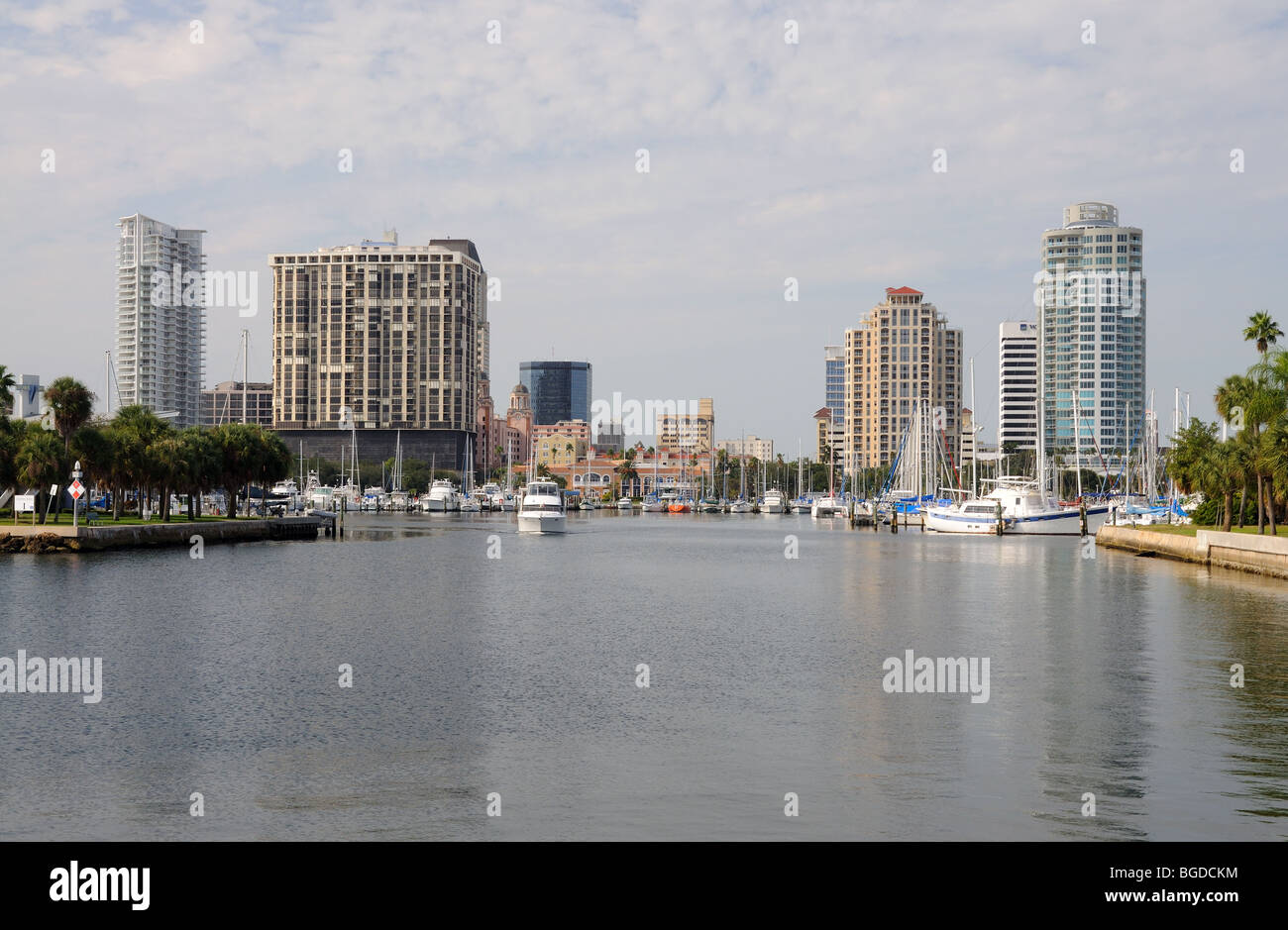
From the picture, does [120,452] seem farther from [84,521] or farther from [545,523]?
[545,523]

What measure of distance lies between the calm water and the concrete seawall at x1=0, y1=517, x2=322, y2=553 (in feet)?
69.3

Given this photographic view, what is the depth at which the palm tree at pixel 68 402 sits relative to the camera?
3041 inches

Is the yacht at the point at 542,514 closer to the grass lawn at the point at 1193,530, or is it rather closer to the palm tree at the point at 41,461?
the palm tree at the point at 41,461

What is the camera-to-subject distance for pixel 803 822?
17219 millimetres

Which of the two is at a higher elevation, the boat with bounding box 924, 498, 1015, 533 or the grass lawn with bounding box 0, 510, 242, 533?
the grass lawn with bounding box 0, 510, 242, 533

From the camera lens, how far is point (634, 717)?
2530 cm

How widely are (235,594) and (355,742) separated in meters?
32.4

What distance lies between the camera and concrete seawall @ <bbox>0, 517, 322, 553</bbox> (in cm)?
7394

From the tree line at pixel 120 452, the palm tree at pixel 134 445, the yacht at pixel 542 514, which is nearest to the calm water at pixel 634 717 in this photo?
the tree line at pixel 120 452

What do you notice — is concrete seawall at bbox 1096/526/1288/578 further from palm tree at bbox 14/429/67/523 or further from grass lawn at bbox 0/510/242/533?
palm tree at bbox 14/429/67/523

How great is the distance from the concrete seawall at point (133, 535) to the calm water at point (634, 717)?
21127 mm

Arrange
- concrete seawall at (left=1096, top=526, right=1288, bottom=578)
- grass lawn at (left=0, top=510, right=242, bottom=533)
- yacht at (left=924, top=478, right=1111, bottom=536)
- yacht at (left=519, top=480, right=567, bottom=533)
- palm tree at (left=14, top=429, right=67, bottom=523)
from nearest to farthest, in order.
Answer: concrete seawall at (left=1096, top=526, right=1288, bottom=578) < palm tree at (left=14, top=429, right=67, bottom=523) < grass lawn at (left=0, top=510, right=242, bottom=533) < yacht at (left=519, top=480, right=567, bottom=533) < yacht at (left=924, top=478, right=1111, bottom=536)

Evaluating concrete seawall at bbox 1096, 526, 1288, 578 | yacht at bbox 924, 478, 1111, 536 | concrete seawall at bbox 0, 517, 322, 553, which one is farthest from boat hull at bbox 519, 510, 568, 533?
concrete seawall at bbox 1096, 526, 1288, 578

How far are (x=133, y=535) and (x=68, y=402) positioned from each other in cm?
1030
